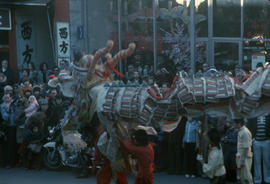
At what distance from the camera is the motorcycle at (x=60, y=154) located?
8.09 m

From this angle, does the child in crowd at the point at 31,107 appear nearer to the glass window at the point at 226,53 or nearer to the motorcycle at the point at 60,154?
the motorcycle at the point at 60,154

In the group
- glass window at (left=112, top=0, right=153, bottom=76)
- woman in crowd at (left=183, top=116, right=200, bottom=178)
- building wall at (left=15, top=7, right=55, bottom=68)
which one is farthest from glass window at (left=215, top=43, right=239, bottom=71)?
building wall at (left=15, top=7, right=55, bottom=68)

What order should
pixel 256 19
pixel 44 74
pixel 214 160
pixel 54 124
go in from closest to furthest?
pixel 214 160
pixel 54 124
pixel 44 74
pixel 256 19

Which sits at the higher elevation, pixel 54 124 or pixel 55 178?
pixel 54 124

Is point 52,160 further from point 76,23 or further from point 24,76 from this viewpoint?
point 76,23

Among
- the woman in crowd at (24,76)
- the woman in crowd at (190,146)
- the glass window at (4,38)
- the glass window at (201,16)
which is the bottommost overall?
the woman in crowd at (190,146)

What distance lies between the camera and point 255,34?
11570 mm

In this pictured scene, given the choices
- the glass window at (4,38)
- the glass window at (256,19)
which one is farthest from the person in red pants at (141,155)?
the glass window at (4,38)

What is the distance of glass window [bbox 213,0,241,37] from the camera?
11609 millimetres

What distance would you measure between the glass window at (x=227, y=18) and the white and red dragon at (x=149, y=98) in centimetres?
713

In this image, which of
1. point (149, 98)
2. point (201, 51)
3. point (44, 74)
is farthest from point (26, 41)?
point (149, 98)

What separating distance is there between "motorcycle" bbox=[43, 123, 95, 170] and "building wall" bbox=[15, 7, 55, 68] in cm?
540

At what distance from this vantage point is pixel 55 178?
7941 millimetres

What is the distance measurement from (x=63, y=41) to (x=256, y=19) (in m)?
5.78
